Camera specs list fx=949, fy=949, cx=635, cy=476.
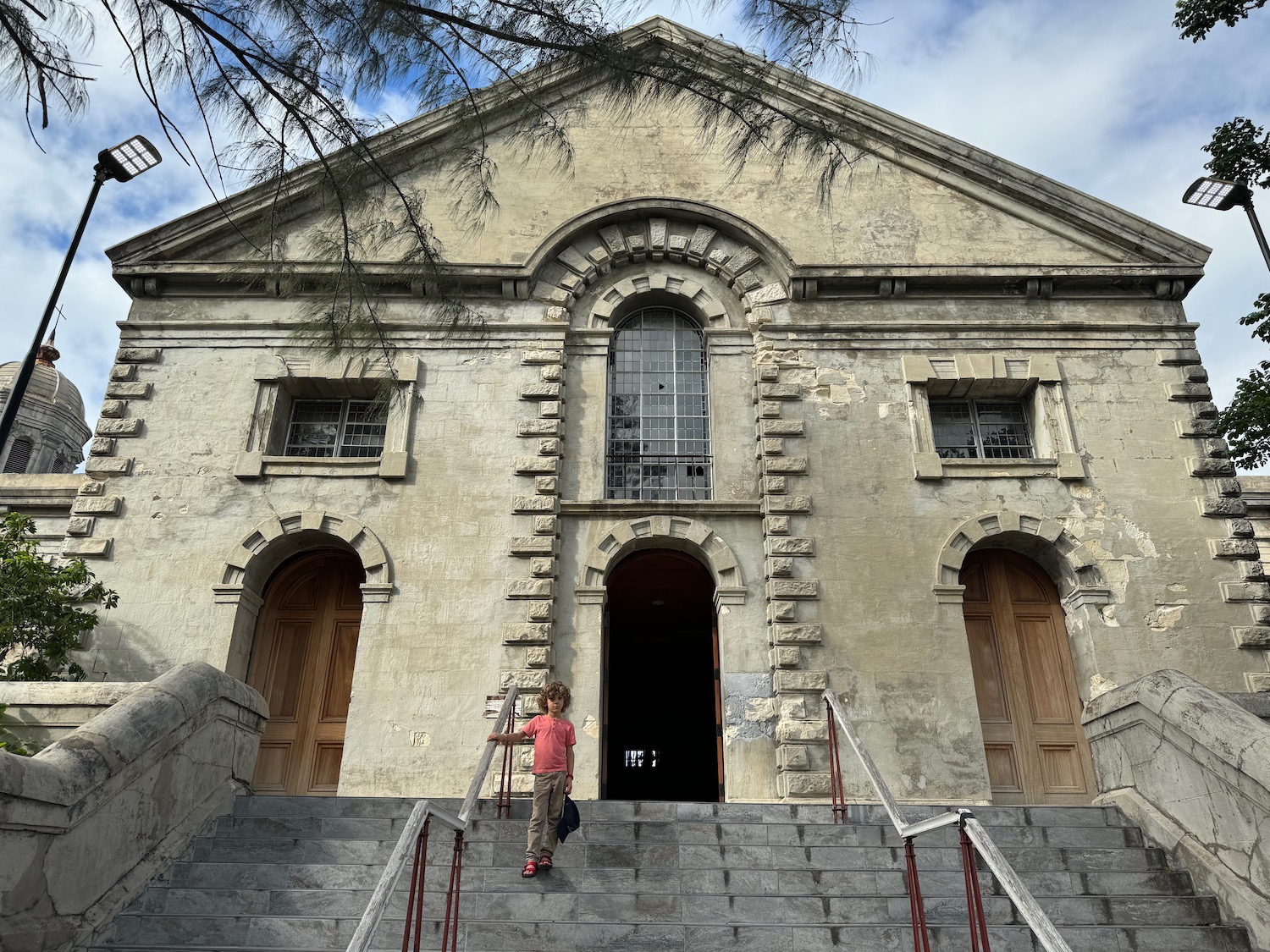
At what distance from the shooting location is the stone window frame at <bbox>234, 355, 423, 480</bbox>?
12.0 m

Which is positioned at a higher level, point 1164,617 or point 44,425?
point 44,425

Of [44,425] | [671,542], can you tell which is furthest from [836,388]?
[44,425]

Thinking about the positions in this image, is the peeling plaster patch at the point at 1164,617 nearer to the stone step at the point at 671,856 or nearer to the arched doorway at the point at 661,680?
the stone step at the point at 671,856

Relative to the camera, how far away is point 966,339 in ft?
42.6

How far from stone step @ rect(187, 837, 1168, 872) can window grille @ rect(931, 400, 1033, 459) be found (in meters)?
6.05

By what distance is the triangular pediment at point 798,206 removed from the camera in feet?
43.2

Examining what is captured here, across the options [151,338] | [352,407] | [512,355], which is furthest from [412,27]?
[151,338]

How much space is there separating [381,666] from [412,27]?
7.21m

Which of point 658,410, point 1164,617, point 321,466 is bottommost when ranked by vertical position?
point 1164,617

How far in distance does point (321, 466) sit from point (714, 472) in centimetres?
504

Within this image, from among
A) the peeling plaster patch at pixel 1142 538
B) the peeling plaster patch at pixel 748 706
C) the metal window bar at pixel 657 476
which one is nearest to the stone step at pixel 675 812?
the peeling plaster patch at pixel 748 706

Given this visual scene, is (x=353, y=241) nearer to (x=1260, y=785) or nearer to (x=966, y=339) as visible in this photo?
(x=1260, y=785)

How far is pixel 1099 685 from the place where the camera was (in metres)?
11.1

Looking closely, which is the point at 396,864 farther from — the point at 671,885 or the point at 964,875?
the point at 964,875
